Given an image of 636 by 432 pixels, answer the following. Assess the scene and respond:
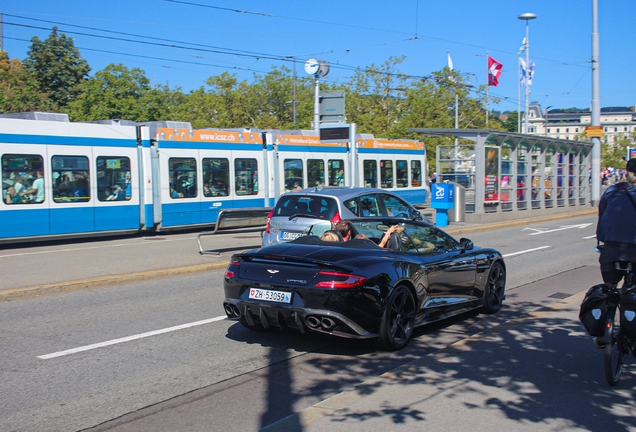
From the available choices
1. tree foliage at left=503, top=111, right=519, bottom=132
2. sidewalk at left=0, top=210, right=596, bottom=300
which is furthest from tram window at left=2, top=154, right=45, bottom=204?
tree foliage at left=503, top=111, right=519, bottom=132

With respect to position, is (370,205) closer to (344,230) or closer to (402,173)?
(344,230)

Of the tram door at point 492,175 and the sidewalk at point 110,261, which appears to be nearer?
the sidewalk at point 110,261

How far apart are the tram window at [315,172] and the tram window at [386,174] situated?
4305 millimetres

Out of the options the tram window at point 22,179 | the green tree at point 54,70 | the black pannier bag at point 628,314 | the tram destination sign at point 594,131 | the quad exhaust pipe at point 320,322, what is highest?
the green tree at point 54,70

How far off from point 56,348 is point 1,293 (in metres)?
3.22

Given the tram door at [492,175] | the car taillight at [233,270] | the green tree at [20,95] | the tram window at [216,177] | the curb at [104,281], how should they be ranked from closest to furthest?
the car taillight at [233,270] → the curb at [104,281] → the tram window at [216,177] → the tram door at [492,175] → the green tree at [20,95]

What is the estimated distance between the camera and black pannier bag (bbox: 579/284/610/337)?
185 inches

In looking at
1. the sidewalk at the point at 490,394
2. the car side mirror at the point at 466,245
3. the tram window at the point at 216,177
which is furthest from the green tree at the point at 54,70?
the sidewalk at the point at 490,394

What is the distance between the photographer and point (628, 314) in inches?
185

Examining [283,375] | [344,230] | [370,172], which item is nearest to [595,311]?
[283,375]

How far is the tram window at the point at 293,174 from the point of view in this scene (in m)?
22.2

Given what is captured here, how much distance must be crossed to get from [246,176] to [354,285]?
1570 centimetres

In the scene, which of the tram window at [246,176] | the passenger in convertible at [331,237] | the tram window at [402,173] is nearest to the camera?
the passenger in convertible at [331,237]

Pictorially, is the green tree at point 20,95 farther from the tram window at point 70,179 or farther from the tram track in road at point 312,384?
the tram track in road at point 312,384
